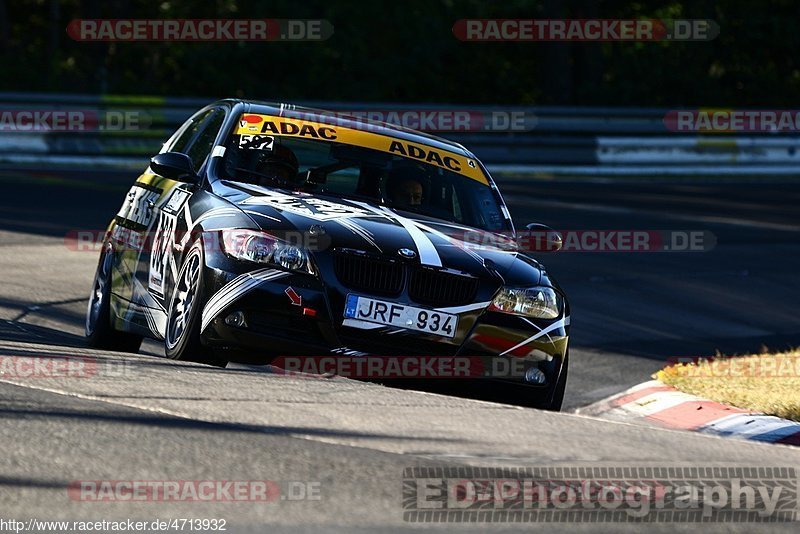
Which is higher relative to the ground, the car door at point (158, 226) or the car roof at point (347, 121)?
the car roof at point (347, 121)

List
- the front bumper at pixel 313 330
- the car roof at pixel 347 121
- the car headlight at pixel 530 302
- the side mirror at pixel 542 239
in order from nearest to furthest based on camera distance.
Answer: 1. the front bumper at pixel 313 330
2. the car headlight at pixel 530 302
3. the side mirror at pixel 542 239
4. the car roof at pixel 347 121

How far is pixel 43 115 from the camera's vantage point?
20062 mm

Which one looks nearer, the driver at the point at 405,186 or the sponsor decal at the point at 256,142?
the driver at the point at 405,186

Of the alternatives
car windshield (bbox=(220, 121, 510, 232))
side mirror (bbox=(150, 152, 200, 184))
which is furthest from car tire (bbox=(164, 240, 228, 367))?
Result: car windshield (bbox=(220, 121, 510, 232))

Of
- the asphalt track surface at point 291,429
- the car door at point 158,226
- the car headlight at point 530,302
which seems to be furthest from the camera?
the car door at point 158,226

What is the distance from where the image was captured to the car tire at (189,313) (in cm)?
712

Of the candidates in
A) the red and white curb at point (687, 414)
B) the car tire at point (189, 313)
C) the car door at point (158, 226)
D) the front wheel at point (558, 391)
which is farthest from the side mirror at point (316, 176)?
the red and white curb at point (687, 414)

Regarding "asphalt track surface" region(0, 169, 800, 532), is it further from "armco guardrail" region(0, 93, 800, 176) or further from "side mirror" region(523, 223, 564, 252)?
"armco guardrail" region(0, 93, 800, 176)

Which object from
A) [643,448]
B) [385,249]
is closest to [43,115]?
[385,249]

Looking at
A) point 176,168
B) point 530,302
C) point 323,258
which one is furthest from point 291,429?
point 176,168

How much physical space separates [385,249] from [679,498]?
100 inches

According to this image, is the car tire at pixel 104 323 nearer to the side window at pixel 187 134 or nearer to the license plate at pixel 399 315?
the side window at pixel 187 134

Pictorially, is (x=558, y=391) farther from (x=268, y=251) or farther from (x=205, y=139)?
(x=205, y=139)

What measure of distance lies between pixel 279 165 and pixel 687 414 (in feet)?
9.21
